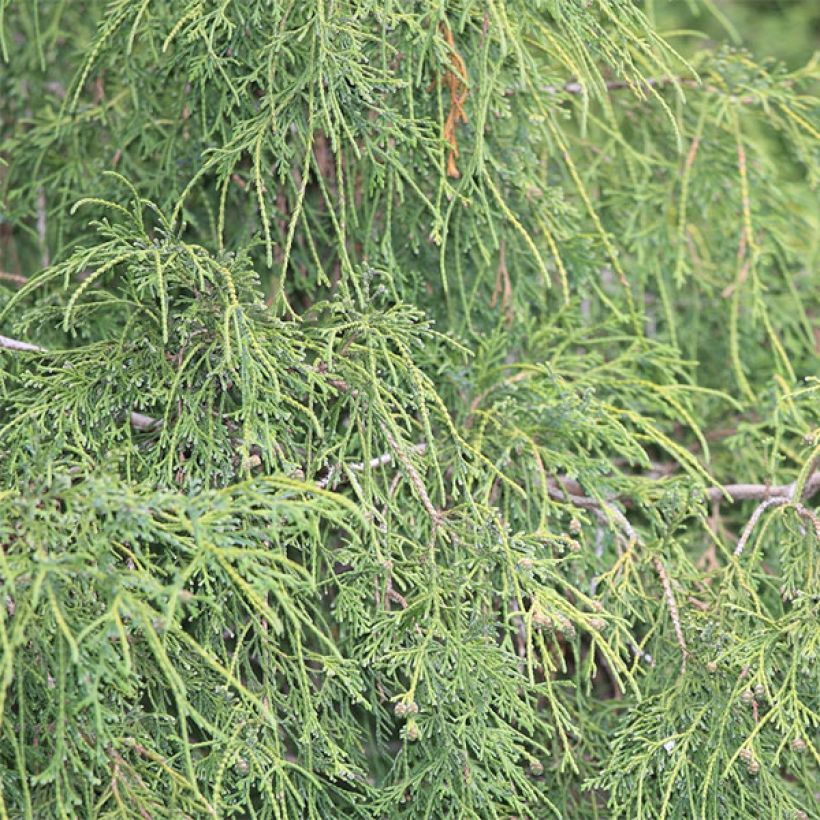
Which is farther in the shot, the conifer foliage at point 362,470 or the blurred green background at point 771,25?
the blurred green background at point 771,25

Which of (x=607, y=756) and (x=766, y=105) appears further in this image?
(x=766, y=105)

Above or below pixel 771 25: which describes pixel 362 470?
below

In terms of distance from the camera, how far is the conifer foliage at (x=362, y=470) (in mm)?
1460

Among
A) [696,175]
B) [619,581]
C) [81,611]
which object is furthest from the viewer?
Result: [696,175]

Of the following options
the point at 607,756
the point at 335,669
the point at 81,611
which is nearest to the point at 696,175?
the point at 607,756

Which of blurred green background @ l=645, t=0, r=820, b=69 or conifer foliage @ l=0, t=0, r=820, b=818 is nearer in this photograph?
conifer foliage @ l=0, t=0, r=820, b=818

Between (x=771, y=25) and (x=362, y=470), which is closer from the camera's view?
(x=362, y=470)

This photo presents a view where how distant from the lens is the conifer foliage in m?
1.46

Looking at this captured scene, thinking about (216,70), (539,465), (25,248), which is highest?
(216,70)

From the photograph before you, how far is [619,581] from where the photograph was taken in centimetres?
192

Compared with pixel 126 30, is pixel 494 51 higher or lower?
higher

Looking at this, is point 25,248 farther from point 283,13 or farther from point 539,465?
point 539,465

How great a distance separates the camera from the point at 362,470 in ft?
5.80

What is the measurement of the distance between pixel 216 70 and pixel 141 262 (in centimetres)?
43
